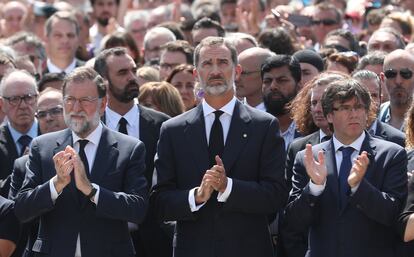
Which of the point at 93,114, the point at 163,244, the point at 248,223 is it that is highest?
the point at 93,114

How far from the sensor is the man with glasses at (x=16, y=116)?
1069 cm

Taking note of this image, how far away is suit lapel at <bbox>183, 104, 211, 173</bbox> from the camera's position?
909cm

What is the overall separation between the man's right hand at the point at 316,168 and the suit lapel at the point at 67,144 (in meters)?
1.80

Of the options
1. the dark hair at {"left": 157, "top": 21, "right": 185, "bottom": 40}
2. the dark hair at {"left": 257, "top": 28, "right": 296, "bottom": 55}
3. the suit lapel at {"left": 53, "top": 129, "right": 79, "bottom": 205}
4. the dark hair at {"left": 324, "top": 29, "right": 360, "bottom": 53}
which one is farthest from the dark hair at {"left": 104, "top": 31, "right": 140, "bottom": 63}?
the suit lapel at {"left": 53, "top": 129, "right": 79, "bottom": 205}

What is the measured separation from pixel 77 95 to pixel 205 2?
30.5 ft

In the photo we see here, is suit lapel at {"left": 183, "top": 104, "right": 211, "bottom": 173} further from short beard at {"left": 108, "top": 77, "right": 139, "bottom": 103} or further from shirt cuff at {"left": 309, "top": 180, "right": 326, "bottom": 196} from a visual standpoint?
short beard at {"left": 108, "top": 77, "right": 139, "bottom": 103}

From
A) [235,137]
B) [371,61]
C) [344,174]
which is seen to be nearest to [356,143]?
[344,174]

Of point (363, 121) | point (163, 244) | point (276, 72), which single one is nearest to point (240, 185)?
point (363, 121)

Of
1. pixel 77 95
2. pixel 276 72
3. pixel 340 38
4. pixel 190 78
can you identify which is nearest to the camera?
pixel 77 95

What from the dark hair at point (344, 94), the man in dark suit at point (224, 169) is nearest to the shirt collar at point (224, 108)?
Result: the man in dark suit at point (224, 169)

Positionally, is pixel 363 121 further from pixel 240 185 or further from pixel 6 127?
pixel 6 127

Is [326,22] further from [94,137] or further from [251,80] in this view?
[94,137]

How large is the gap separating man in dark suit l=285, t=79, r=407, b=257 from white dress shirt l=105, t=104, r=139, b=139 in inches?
82.8

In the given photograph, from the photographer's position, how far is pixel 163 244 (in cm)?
1035
